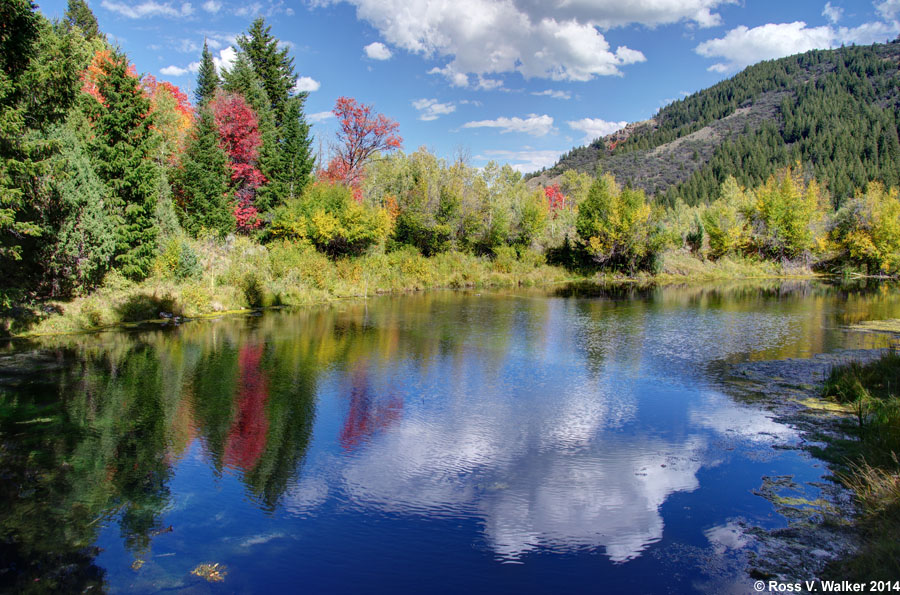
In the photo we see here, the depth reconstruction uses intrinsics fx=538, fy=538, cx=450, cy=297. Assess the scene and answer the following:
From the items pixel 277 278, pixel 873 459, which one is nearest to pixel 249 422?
pixel 873 459

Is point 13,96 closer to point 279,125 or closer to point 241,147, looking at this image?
point 241,147

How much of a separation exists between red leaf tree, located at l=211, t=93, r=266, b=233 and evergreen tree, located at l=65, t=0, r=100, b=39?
20.2 metres

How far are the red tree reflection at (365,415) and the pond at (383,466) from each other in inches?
2.2

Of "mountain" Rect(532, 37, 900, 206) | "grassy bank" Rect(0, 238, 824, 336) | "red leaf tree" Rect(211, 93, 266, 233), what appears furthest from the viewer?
"mountain" Rect(532, 37, 900, 206)

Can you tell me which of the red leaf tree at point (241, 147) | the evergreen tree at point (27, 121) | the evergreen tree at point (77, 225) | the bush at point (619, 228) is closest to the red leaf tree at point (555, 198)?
the bush at point (619, 228)

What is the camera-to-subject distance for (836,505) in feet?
21.4

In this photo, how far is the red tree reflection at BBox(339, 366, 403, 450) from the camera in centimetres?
952

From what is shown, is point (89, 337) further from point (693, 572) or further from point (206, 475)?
point (693, 572)

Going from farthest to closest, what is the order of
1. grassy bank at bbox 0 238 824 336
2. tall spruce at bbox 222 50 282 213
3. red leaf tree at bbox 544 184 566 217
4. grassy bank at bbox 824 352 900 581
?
red leaf tree at bbox 544 184 566 217 < tall spruce at bbox 222 50 282 213 < grassy bank at bbox 0 238 824 336 < grassy bank at bbox 824 352 900 581

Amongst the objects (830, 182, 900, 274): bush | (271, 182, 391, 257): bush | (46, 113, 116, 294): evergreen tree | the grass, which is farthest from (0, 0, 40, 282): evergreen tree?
(830, 182, 900, 274): bush

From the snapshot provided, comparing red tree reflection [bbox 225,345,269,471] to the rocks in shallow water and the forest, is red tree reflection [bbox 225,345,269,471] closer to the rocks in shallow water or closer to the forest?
the rocks in shallow water

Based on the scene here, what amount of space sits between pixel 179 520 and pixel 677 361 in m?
12.9

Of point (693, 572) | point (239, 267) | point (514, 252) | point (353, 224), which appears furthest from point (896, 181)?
point (693, 572)

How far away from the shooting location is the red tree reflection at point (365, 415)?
9523 mm
